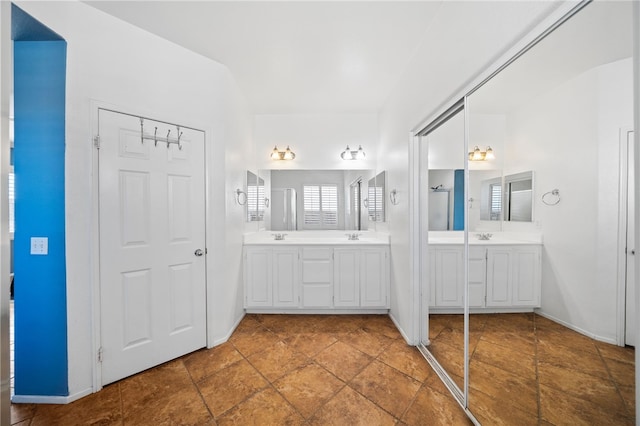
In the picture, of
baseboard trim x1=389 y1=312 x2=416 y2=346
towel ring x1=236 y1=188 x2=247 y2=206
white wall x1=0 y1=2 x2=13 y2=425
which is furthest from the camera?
towel ring x1=236 y1=188 x2=247 y2=206

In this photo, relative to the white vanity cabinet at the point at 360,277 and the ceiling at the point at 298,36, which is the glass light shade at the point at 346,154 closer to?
the ceiling at the point at 298,36

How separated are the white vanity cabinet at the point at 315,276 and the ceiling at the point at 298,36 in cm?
182

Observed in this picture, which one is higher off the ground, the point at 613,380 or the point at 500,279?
the point at 500,279

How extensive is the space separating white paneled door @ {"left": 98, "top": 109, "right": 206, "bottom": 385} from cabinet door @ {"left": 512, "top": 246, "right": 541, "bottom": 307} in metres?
2.30

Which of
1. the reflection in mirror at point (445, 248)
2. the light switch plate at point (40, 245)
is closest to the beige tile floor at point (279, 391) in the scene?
the reflection in mirror at point (445, 248)

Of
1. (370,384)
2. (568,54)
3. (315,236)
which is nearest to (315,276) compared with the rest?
(315,236)

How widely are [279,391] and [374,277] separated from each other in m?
1.55

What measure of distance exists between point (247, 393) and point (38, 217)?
5.96 feet

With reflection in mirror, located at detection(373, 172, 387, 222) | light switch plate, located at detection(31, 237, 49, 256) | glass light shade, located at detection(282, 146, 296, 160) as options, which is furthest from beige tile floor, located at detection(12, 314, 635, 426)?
glass light shade, located at detection(282, 146, 296, 160)

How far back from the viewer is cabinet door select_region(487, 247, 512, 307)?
4.46 ft

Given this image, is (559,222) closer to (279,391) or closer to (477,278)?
(477,278)

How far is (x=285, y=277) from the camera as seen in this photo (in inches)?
111

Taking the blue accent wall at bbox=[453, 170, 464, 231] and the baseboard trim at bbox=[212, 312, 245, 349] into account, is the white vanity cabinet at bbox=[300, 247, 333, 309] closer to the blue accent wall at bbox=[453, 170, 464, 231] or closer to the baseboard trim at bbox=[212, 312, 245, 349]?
the baseboard trim at bbox=[212, 312, 245, 349]

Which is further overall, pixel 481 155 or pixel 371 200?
pixel 371 200
